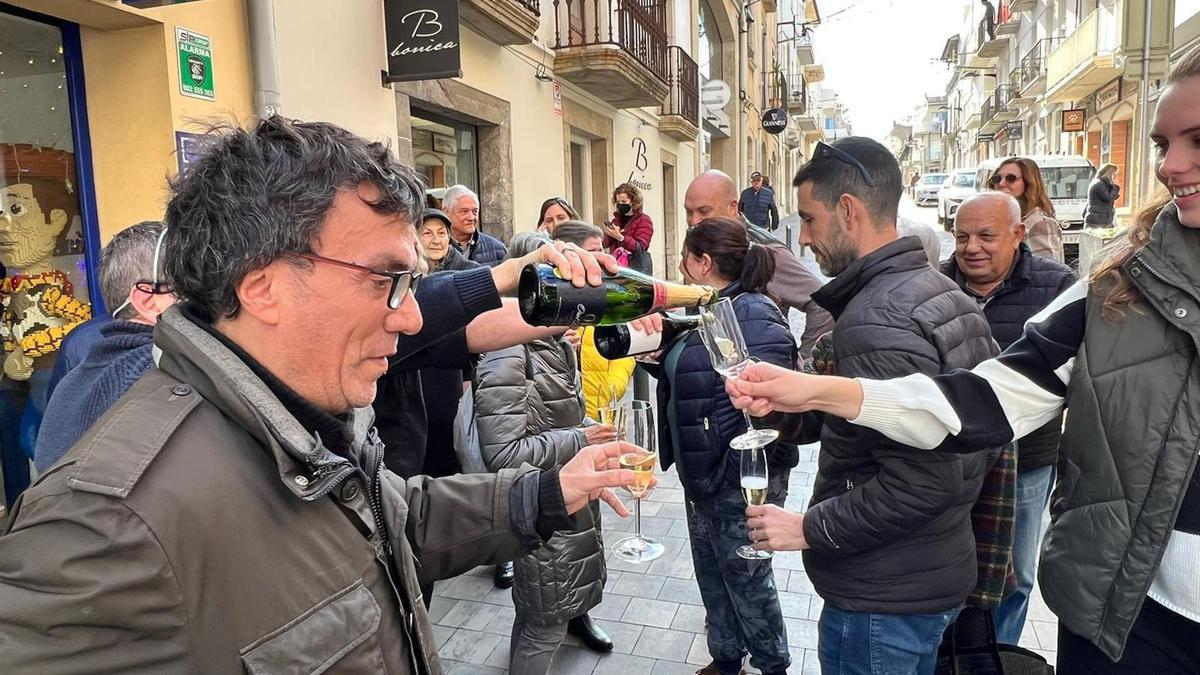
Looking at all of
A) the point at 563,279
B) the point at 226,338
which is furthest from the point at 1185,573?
the point at 226,338

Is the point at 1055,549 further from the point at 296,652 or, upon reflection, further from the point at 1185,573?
the point at 296,652

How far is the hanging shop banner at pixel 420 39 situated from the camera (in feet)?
17.9

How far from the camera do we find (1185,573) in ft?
4.73

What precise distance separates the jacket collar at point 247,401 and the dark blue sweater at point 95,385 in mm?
1084

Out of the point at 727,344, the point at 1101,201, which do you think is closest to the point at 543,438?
the point at 727,344

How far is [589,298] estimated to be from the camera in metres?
1.91

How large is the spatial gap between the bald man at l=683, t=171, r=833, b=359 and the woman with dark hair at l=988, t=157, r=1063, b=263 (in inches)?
48.5

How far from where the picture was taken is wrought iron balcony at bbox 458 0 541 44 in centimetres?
643

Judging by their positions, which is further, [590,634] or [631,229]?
[631,229]

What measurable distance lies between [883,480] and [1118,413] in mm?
551

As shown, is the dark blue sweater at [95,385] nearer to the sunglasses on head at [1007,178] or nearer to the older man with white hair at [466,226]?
the older man with white hair at [466,226]

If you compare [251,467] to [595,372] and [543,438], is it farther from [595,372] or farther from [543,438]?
[595,372]

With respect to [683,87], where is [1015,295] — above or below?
below

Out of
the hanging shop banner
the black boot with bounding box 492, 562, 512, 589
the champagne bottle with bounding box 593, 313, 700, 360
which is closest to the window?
the hanging shop banner
